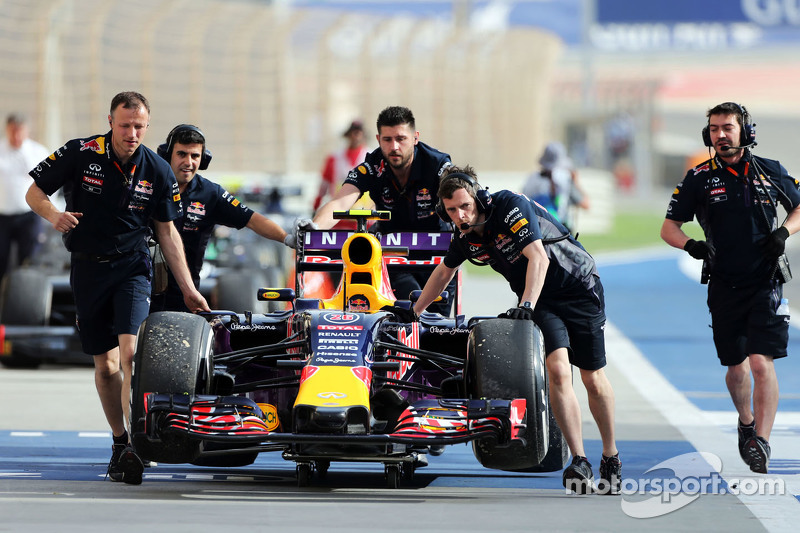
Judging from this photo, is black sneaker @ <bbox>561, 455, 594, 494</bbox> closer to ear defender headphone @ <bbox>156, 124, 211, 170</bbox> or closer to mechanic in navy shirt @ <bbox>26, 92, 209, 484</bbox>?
mechanic in navy shirt @ <bbox>26, 92, 209, 484</bbox>

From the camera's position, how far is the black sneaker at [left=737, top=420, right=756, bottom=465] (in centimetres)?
801

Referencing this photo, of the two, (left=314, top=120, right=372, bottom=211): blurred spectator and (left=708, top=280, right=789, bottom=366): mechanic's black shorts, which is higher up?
(left=314, top=120, right=372, bottom=211): blurred spectator

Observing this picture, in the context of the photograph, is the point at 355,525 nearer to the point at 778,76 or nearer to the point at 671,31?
the point at 671,31

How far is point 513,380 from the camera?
677 centimetres

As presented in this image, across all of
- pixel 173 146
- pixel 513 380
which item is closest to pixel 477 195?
pixel 513 380

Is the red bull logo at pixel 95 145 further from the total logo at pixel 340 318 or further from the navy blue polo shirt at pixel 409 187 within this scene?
the navy blue polo shirt at pixel 409 187

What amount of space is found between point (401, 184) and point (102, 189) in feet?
6.52

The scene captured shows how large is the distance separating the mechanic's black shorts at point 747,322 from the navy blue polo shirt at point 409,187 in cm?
173

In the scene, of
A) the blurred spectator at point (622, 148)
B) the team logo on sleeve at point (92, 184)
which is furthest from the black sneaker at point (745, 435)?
the blurred spectator at point (622, 148)

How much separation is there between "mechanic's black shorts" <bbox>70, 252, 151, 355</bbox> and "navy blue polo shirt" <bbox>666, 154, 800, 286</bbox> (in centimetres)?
302

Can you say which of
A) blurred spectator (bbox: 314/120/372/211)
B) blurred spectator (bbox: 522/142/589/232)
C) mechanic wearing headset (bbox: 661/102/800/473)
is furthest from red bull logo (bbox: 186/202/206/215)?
blurred spectator (bbox: 314/120/372/211)

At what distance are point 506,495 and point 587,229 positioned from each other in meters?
30.8

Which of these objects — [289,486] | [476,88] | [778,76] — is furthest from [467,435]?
[778,76]

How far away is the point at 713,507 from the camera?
6688mm
